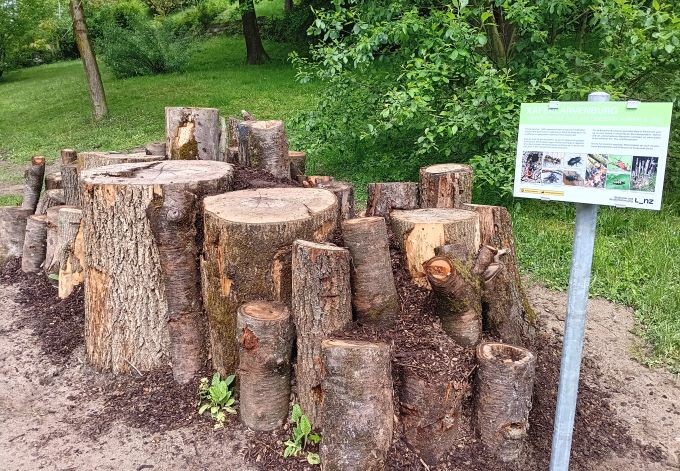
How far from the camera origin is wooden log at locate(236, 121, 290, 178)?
13.4ft

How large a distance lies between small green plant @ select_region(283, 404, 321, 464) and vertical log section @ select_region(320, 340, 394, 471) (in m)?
0.19

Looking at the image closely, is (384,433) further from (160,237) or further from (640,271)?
(640,271)

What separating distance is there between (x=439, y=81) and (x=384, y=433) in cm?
374

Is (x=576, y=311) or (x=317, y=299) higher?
(x=576, y=311)

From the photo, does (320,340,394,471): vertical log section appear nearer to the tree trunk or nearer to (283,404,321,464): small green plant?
(283,404,321,464): small green plant

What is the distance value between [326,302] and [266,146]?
1791 millimetres

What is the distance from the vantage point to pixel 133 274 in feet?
10.8

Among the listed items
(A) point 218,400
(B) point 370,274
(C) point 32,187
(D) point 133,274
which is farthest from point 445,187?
(C) point 32,187

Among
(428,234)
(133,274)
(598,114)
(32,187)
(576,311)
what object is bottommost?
(133,274)

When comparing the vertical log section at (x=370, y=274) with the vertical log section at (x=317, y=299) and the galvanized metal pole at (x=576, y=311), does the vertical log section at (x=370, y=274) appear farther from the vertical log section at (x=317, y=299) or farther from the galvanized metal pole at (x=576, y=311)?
the galvanized metal pole at (x=576, y=311)

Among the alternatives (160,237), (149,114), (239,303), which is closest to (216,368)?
(239,303)

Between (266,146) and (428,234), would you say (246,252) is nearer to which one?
(428,234)

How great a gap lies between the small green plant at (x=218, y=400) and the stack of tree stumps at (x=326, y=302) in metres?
0.08

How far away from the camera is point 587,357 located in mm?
3697
